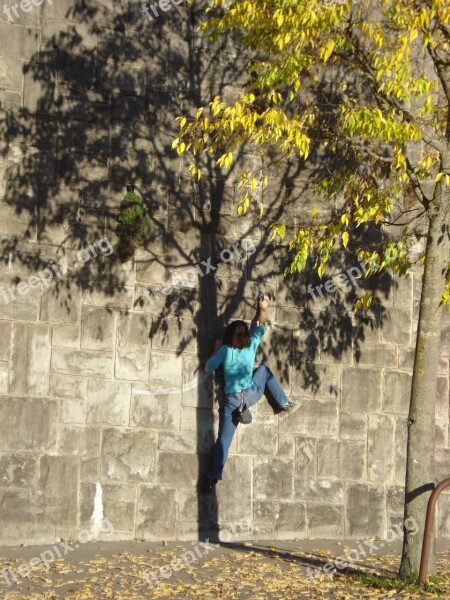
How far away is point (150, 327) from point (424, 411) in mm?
2730

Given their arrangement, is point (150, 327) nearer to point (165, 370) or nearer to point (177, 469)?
point (165, 370)

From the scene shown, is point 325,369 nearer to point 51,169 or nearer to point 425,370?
point 425,370

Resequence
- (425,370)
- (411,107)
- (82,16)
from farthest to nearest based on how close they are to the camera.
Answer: (411,107)
(82,16)
(425,370)

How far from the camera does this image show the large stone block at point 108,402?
9.32 m

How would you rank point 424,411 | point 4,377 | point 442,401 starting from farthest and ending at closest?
point 442,401, point 4,377, point 424,411

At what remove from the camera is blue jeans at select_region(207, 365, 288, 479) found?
959cm

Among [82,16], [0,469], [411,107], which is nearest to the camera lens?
[0,469]

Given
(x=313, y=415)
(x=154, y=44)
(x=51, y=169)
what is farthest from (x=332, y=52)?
(x=313, y=415)

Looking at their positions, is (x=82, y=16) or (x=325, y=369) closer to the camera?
(x=82, y=16)

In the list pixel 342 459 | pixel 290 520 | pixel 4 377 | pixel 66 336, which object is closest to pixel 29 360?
pixel 4 377

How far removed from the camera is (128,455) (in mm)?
9414

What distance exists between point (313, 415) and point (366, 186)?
2.41 meters

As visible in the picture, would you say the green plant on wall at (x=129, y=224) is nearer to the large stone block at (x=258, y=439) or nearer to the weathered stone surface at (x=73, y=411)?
the weathered stone surface at (x=73, y=411)

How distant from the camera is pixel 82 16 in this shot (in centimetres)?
961
